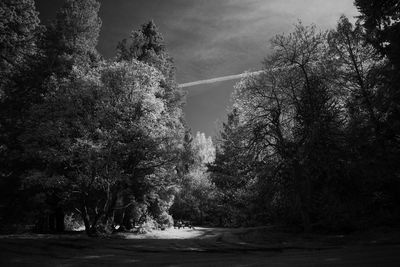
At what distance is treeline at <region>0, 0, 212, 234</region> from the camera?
1781 centimetres

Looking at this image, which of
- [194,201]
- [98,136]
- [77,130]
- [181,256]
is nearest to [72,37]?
[77,130]

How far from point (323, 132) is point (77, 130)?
13607mm

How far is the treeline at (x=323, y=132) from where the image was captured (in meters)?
17.8

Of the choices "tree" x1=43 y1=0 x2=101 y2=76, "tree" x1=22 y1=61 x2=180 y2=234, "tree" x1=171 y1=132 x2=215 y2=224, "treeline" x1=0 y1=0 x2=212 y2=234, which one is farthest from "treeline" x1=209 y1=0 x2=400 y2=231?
"tree" x1=171 y1=132 x2=215 y2=224

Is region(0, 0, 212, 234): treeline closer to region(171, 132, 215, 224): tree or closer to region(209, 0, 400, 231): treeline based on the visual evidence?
region(209, 0, 400, 231): treeline

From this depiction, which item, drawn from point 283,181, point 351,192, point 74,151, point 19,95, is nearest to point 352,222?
point 351,192

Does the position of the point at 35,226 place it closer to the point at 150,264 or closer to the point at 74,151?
the point at 74,151

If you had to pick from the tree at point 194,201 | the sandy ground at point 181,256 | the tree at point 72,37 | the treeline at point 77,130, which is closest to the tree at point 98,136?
the treeline at point 77,130

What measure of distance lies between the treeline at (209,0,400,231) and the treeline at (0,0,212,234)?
565 centimetres

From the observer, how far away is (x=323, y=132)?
19.3 metres

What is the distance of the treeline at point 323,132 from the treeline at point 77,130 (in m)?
5.65

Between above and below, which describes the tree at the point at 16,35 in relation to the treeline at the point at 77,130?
above

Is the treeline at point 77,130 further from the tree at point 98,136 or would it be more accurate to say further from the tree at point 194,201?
the tree at point 194,201

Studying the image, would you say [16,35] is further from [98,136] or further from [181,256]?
[181,256]
